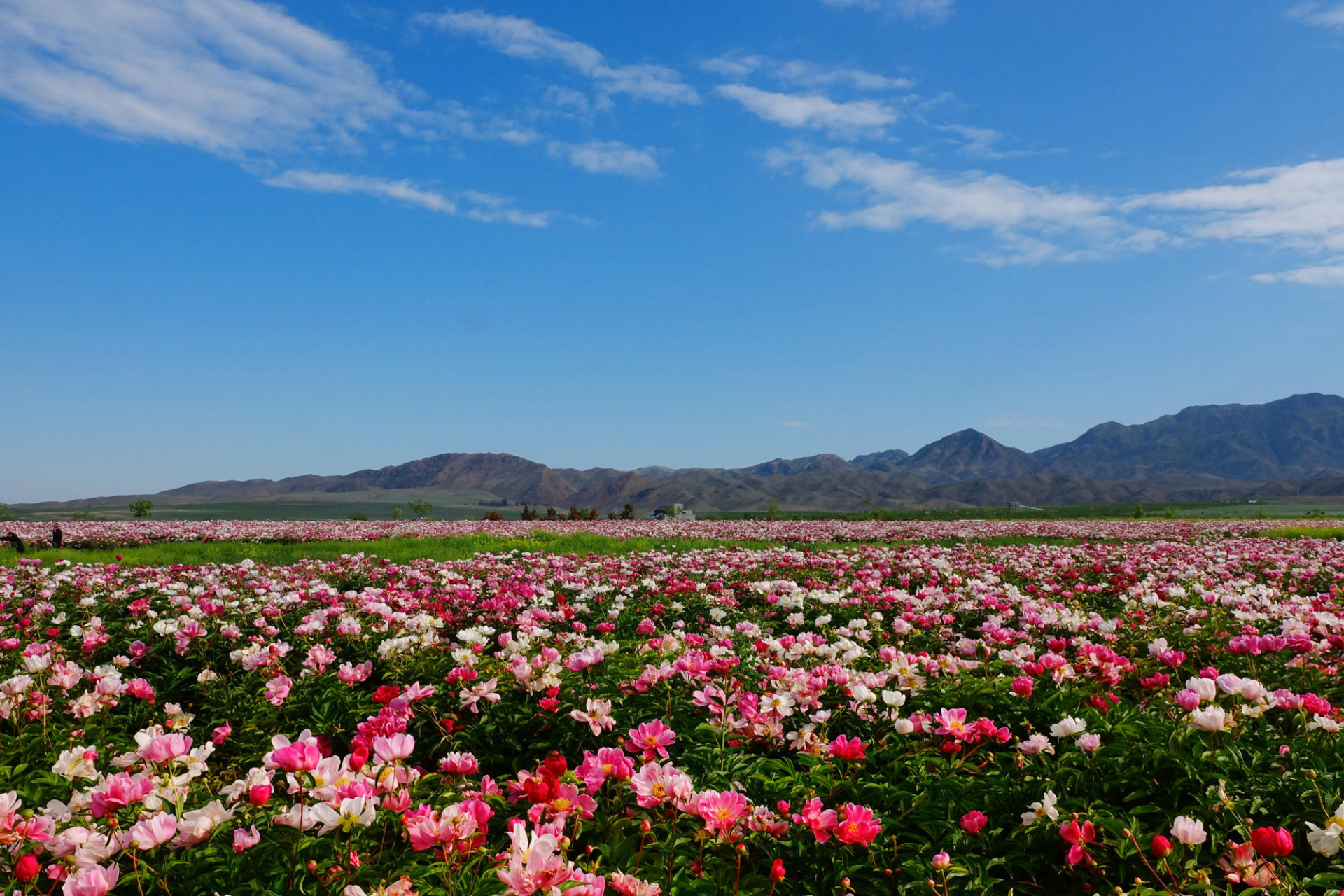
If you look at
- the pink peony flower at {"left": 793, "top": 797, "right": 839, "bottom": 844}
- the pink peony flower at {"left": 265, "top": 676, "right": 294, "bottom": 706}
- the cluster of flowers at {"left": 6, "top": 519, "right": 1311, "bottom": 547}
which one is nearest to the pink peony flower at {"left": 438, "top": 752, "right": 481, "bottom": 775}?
the pink peony flower at {"left": 793, "top": 797, "right": 839, "bottom": 844}

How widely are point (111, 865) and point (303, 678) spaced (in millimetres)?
2796

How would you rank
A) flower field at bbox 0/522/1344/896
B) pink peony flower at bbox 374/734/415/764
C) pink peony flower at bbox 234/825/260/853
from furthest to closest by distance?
pink peony flower at bbox 374/734/415/764 < flower field at bbox 0/522/1344/896 < pink peony flower at bbox 234/825/260/853

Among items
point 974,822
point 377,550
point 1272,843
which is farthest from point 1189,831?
point 377,550

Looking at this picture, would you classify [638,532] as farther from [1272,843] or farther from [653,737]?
A: [1272,843]

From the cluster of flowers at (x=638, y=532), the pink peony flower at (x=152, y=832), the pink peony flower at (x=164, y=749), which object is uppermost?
the pink peony flower at (x=164, y=749)

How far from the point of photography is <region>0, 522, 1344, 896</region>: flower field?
226 cm

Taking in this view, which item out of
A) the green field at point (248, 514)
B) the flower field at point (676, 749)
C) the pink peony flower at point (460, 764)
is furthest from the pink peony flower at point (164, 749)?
the green field at point (248, 514)

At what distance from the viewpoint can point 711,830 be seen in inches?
90.0

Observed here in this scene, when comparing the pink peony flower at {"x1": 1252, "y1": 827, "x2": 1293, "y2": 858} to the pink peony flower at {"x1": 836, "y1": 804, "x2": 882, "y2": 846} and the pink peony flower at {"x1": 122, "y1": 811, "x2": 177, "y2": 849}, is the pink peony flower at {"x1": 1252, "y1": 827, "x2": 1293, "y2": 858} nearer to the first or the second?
the pink peony flower at {"x1": 836, "y1": 804, "x2": 882, "y2": 846}

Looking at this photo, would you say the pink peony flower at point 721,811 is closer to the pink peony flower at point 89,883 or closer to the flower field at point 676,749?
the flower field at point 676,749

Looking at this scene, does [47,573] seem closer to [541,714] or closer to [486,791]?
[541,714]

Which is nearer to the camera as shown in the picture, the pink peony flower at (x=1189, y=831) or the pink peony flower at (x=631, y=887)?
the pink peony flower at (x=631, y=887)

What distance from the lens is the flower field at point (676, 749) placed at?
7.42ft

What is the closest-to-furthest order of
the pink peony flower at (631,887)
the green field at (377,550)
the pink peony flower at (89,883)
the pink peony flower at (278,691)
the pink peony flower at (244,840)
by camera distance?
the pink peony flower at (89,883) → the pink peony flower at (631,887) → the pink peony flower at (244,840) → the pink peony flower at (278,691) → the green field at (377,550)
